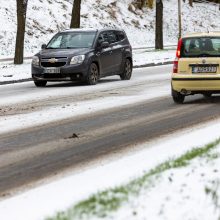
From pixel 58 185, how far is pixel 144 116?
5783 millimetres

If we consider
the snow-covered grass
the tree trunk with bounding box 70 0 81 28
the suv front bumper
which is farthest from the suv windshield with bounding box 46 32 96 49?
the snow-covered grass

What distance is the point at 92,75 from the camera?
816 inches

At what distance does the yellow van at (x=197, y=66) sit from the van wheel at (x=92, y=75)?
569cm

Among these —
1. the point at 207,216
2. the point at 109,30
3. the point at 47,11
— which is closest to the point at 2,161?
the point at 207,216

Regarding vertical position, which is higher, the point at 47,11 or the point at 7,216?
the point at 47,11

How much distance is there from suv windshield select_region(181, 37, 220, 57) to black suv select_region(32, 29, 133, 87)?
5.65m

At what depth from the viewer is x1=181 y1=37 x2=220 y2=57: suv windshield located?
15.1 metres

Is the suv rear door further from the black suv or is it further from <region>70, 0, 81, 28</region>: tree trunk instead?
<region>70, 0, 81, 28</region>: tree trunk

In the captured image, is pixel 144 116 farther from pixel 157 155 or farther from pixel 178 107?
pixel 157 155

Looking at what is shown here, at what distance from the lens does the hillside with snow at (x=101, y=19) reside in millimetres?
42897

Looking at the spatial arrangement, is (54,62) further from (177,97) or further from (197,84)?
(197,84)

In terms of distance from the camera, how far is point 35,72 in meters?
20.6

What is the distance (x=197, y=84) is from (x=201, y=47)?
2.88 feet

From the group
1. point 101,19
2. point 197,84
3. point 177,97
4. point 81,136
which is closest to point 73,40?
point 177,97
